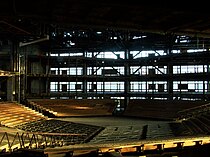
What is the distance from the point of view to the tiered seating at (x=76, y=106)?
108 ft

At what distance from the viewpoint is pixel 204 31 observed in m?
8.04

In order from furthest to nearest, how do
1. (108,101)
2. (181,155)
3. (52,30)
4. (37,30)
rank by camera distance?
1. (52,30)
2. (108,101)
3. (37,30)
4. (181,155)

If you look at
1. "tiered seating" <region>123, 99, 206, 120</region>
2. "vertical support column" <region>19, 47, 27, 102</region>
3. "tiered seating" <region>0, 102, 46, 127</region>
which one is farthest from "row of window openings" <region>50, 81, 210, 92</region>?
"tiered seating" <region>0, 102, 46, 127</region>

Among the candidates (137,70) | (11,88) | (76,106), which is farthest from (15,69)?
(137,70)

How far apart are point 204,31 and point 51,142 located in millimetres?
10214

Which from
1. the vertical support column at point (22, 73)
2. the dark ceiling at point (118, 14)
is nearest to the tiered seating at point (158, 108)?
the vertical support column at point (22, 73)

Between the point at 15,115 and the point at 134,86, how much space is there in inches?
901

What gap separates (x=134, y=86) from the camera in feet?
150

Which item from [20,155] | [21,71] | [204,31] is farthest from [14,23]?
[204,31]

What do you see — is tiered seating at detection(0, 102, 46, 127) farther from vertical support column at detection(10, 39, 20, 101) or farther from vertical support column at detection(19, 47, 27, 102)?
vertical support column at detection(19, 47, 27, 102)

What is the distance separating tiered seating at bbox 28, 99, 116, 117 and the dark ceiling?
25.7 m

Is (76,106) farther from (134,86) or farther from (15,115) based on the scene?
(134,86)

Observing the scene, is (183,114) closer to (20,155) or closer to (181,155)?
(181,155)

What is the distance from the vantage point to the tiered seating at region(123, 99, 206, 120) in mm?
30844
